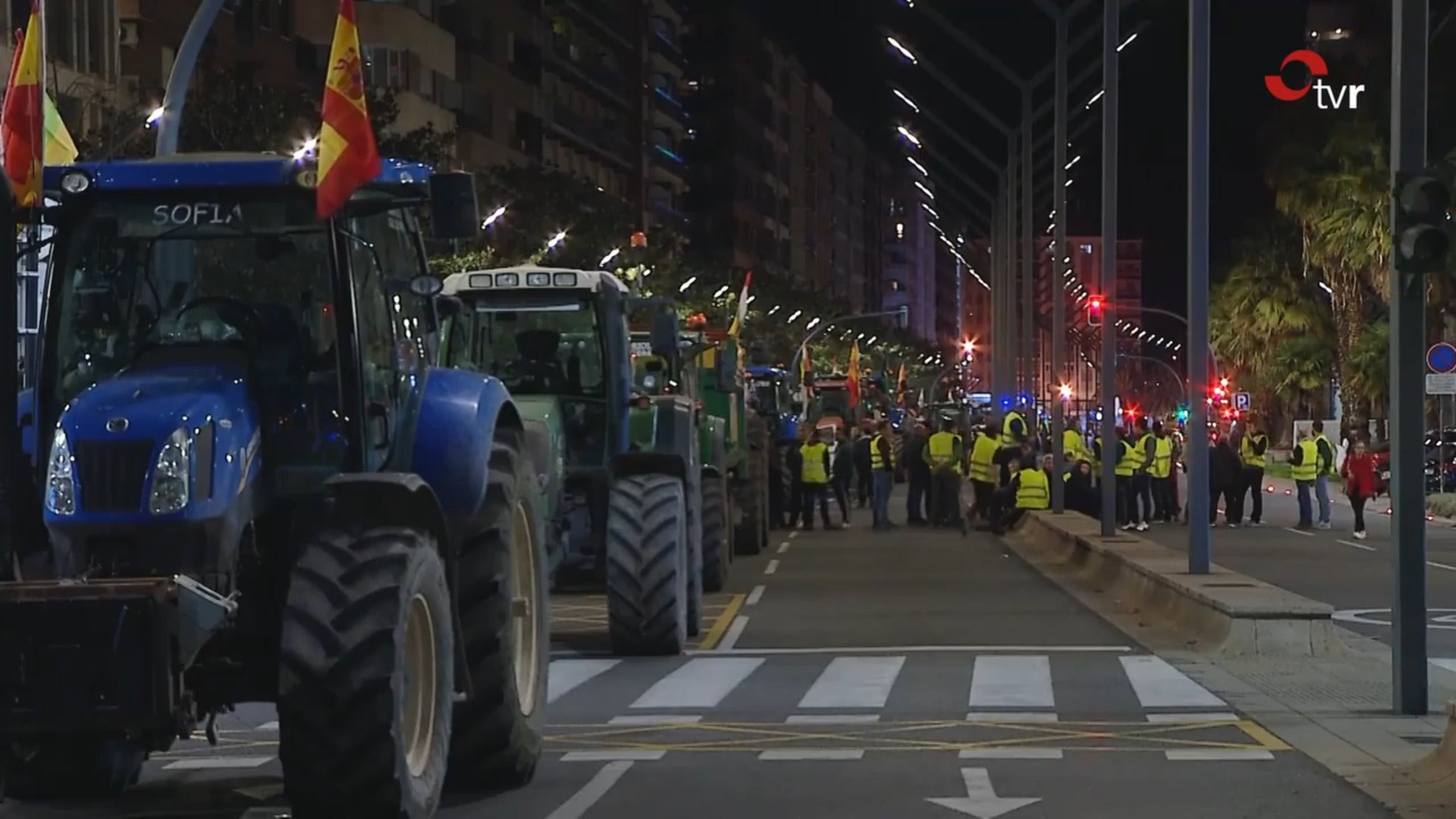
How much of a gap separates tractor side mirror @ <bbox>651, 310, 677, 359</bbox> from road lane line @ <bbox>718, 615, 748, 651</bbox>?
2475 mm

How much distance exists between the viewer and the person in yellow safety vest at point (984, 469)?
43969 mm

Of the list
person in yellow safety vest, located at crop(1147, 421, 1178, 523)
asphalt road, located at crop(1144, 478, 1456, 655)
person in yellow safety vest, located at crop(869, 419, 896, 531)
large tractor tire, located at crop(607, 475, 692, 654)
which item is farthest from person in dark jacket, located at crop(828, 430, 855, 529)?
large tractor tire, located at crop(607, 475, 692, 654)

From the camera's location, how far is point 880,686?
1789cm

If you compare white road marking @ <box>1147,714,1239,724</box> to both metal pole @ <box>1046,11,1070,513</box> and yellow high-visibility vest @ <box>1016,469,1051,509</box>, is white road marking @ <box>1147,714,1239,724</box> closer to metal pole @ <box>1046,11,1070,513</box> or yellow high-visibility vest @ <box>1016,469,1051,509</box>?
metal pole @ <box>1046,11,1070,513</box>

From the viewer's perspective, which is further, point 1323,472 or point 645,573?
point 1323,472

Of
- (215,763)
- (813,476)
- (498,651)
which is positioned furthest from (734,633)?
(813,476)

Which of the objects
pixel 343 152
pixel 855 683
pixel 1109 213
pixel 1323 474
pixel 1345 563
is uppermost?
pixel 1109 213

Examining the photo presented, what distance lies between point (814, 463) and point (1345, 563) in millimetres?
13727

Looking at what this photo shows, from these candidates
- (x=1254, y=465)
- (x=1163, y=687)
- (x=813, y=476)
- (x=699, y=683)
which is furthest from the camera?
(x=1254, y=465)

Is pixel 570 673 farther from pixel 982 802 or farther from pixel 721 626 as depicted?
pixel 982 802

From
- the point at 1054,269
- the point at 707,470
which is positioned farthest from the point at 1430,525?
the point at 707,470

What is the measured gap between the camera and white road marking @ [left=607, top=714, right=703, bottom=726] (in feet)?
51.7

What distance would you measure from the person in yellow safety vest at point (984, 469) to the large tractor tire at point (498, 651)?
31.1 metres

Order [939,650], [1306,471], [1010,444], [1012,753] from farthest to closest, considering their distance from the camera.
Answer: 1. [1010,444]
2. [1306,471]
3. [939,650]
4. [1012,753]
